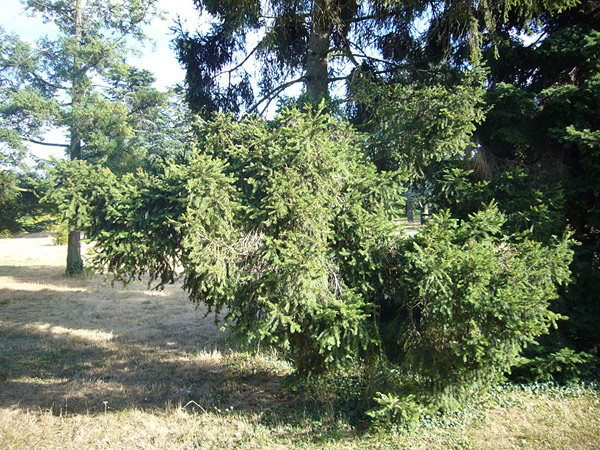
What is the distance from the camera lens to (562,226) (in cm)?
620

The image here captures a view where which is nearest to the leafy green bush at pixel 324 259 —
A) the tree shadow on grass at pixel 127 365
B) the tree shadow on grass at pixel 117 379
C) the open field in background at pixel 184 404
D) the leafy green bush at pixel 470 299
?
the leafy green bush at pixel 470 299

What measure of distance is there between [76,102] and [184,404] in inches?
599

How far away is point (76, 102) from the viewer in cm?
1702

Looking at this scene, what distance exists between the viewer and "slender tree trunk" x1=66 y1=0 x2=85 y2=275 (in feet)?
54.2

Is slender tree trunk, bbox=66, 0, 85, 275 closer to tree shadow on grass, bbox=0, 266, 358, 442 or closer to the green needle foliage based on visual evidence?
tree shadow on grass, bbox=0, 266, 358, 442

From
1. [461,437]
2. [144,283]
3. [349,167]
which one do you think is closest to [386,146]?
[349,167]

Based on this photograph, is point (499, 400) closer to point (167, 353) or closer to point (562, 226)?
point (562, 226)

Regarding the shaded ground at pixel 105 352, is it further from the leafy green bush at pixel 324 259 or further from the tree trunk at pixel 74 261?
the leafy green bush at pixel 324 259

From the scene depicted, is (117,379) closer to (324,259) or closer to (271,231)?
(271,231)

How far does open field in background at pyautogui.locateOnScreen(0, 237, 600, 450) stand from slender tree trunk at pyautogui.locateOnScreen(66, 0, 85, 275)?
6501 millimetres

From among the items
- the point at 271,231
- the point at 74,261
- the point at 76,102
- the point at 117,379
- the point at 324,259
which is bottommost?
the point at 117,379

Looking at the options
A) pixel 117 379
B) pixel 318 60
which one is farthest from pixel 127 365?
pixel 318 60

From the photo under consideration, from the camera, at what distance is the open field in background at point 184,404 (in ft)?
17.3

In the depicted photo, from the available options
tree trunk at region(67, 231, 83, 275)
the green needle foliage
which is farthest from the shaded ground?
the green needle foliage
